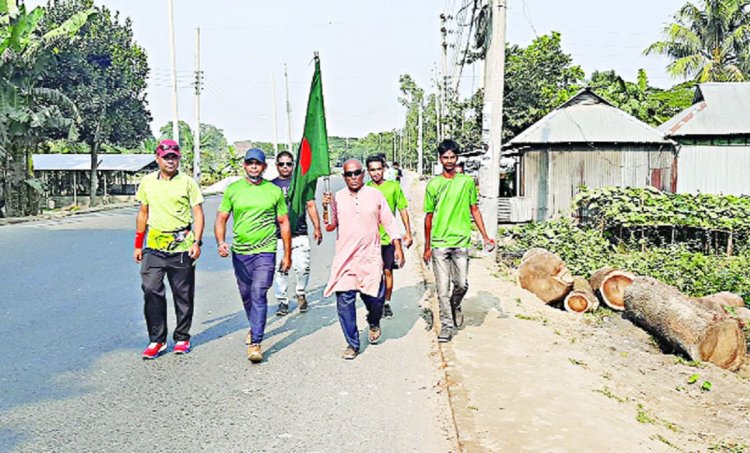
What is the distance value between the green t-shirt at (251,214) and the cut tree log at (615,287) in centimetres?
591

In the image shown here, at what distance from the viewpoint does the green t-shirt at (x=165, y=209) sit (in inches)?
243

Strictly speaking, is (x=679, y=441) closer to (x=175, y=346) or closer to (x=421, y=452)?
(x=421, y=452)

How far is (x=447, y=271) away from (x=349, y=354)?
51.4 inches

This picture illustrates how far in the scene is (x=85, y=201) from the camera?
3844 centimetres

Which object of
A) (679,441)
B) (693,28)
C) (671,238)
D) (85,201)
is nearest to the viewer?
(679,441)

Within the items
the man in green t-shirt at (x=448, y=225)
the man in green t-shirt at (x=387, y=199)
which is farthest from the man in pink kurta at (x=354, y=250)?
the man in green t-shirt at (x=387, y=199)

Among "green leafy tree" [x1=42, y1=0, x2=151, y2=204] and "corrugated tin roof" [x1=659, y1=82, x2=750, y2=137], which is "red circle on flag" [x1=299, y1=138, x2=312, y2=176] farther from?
"green leafy tree" [x1=42, y1=0, x2=151, y2=204]

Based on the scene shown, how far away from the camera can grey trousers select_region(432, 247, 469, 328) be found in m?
6.84

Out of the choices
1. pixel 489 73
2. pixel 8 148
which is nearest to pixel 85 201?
pixel 8 148

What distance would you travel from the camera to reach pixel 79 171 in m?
41.1

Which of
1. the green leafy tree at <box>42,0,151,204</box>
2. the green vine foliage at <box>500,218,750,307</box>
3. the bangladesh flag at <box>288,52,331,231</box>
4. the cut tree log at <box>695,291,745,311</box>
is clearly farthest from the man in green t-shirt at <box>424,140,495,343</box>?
the green leafy tree at <box>42,0,151,204</box>

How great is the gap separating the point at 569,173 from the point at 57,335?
1579cm

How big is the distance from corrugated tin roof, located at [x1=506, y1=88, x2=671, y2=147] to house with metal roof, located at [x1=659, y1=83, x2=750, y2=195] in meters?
1.90

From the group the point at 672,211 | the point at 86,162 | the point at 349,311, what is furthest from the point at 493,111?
the point at 86,162
